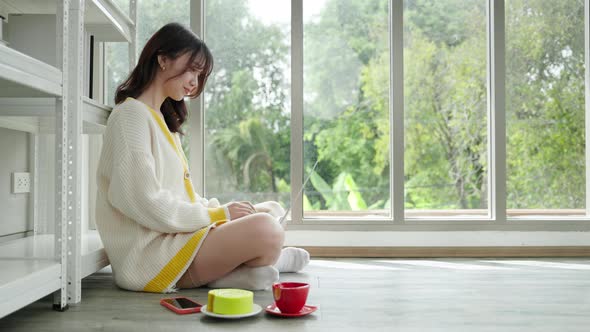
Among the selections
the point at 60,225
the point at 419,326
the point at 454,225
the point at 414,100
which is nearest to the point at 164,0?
the point at 414,100

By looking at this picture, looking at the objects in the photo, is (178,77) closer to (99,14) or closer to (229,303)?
(99,14)

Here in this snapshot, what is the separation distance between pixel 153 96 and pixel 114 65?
0.92 meters

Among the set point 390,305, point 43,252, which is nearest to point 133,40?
point 43,252

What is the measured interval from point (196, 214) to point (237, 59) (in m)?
1.21

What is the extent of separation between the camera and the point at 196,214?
67.4 inches

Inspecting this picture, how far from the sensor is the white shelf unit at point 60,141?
127 centimetres

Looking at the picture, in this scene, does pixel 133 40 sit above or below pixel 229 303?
above

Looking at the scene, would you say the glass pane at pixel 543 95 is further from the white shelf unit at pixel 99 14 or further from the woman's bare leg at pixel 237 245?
the white shelf unit at pixel 99 14

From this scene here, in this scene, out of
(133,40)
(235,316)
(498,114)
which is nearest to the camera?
(235,316)

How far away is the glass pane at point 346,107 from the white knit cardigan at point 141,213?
1044mm

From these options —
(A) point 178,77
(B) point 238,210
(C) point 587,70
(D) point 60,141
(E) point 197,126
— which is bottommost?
(B) point 238,210

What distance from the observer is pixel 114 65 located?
2.70 meters

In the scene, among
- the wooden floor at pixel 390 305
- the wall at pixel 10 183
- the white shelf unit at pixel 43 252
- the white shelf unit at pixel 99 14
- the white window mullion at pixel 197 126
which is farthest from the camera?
the white window mullion at pixel 197 126

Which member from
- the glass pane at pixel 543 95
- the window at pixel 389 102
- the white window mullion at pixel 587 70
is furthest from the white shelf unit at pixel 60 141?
the white window mullion at pixel 587 70
